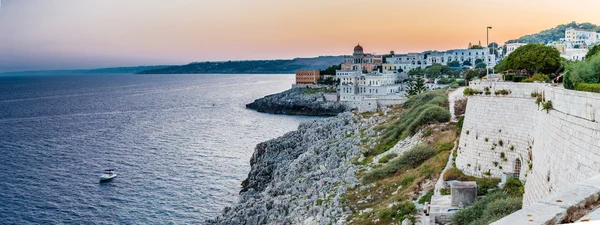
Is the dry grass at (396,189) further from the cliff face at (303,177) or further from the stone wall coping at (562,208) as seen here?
the stone wall coping at (562,208)

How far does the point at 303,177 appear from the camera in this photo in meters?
31.7

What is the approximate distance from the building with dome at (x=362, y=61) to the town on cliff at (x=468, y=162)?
7617cm

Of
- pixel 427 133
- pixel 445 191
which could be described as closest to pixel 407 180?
pixel 445 191

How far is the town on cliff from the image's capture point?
32.9 feet

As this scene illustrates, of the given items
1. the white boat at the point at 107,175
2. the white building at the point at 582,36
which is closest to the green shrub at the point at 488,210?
the white boat at the point at 107,175

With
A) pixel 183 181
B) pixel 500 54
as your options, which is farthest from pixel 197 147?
pixel 500 54

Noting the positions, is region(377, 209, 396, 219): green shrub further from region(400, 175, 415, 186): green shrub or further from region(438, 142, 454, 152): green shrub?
region(438, 142, 454, 152): green shrub

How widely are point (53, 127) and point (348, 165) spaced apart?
61871mm

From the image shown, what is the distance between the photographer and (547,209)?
5578 millimetres

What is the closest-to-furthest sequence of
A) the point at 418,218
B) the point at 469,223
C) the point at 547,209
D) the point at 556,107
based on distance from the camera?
1. the point at 547,209
2. the point at 556,107
3. the point at 469,223
4. the point at 418,218

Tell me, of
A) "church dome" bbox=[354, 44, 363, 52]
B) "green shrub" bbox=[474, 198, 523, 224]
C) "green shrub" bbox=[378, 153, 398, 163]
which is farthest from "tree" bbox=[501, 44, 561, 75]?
"church dome" bbox=[354, 44, 363, 52]

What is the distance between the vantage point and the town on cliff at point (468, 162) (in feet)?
32.9

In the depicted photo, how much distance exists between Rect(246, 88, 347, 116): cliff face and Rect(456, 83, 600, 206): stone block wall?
73.3 m

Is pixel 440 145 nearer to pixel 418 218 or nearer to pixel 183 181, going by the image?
pixel 418 218
